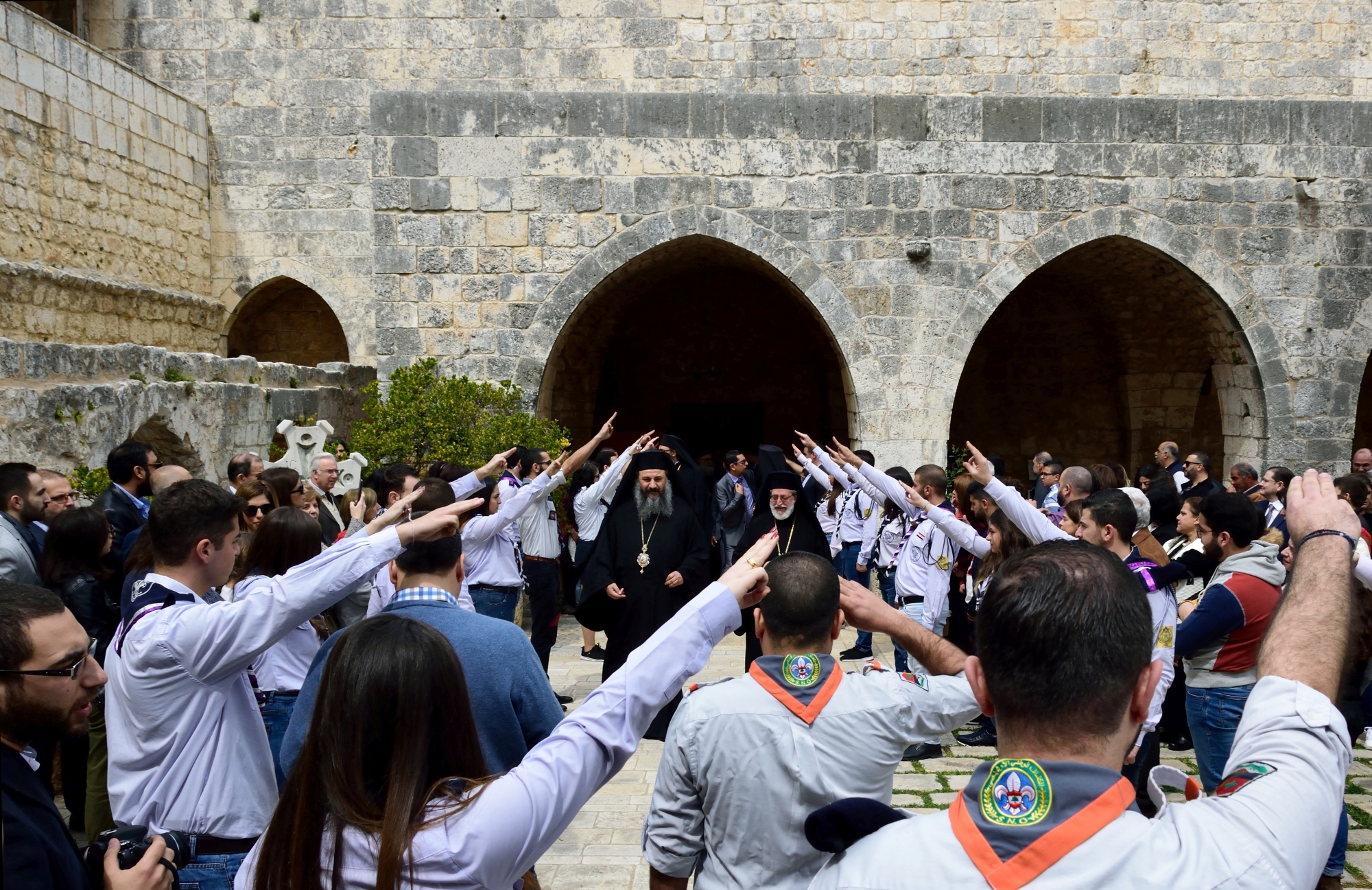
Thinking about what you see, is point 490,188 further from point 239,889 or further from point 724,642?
point 239,889

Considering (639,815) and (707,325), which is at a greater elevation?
(707,325)

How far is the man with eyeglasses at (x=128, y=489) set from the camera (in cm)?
491

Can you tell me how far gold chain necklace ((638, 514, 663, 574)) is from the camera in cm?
601

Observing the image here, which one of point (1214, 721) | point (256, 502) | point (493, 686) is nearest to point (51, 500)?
point (256, 502)

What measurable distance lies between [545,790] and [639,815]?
11.3ft

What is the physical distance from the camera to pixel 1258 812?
118 cm

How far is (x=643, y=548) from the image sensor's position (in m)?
6.07

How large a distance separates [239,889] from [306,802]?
0.25 metres

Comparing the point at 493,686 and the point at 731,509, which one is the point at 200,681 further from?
the point at 731,509

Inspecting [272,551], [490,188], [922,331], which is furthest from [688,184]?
[272,551]

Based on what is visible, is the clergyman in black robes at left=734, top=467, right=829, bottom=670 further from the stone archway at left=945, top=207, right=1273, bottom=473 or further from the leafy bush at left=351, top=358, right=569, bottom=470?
the stone archway at left=945, top=207, right=1273, bottom=473

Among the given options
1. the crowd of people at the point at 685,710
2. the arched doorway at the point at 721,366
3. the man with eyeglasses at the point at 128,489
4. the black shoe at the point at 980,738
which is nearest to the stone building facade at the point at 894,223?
the arched doorway at the point at 721,366

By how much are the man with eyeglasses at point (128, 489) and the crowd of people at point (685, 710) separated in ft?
1.04

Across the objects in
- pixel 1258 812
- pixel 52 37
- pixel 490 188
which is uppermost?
pixel 52 37
